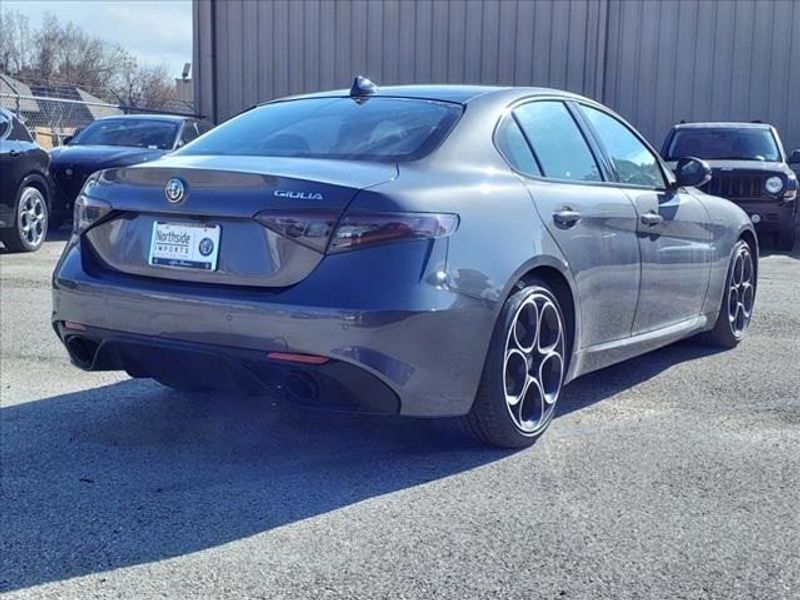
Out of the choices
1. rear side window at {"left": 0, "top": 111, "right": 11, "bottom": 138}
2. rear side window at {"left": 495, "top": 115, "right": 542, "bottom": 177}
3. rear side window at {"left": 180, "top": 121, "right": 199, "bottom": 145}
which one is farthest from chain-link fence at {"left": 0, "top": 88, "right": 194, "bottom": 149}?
rear side window at {"left": 495, "top": 115, "right": 542, "bottom": 177}

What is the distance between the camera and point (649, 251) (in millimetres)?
5117

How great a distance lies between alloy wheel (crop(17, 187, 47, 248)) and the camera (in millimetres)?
10766

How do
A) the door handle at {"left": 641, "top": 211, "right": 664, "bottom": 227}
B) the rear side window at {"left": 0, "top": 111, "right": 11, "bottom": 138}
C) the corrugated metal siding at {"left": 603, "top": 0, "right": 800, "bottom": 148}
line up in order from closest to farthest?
the door handle at {"left": 641, "top": 211, "right": 664, "bottom": 227}
the rear side window at {"left": 0, "top": 111, "right": 11, "bottom": 138}
the corrugated metal siding at {"left": 603, "top": 0, "right": 800, "bottom": 148}

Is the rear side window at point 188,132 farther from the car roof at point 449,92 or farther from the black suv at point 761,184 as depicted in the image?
the car roof at point 449,92

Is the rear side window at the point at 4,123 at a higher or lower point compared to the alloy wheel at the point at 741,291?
higher

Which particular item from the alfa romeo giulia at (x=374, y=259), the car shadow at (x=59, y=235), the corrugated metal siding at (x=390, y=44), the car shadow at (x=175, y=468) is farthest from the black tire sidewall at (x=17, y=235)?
the corrugated metal siding at (x=390, y=44)

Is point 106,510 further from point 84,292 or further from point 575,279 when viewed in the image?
point 575,279

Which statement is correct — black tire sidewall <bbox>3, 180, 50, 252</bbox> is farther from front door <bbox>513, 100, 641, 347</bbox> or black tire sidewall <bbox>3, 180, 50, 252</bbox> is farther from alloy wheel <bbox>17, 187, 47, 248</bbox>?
front door <bbox>513, 100, 641, 347</bbox>

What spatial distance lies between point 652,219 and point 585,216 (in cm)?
75

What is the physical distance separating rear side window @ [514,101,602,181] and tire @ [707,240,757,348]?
1.75 m

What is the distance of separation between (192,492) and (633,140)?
3.11m

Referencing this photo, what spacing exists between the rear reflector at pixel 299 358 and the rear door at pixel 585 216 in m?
1.19

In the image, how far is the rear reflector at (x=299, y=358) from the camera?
3621 millimetres

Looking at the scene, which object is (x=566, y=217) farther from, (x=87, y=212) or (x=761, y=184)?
(x=761, y=184)
